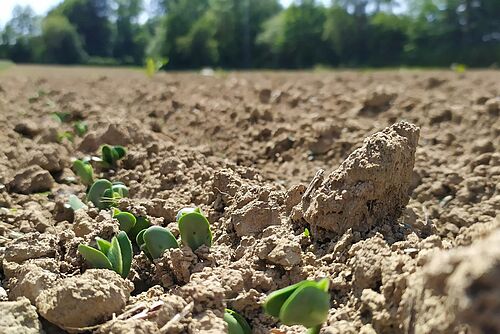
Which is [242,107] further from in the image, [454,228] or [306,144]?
[454,228]

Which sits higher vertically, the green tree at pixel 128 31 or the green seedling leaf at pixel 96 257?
the green tree at pixel 128 31

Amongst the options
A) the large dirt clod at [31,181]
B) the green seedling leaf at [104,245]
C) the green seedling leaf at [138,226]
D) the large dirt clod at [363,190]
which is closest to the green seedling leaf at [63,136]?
the large dirt clod at [31,181]

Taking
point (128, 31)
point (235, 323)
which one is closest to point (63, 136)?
point (235, 323)

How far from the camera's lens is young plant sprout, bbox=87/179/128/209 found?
2.29 m

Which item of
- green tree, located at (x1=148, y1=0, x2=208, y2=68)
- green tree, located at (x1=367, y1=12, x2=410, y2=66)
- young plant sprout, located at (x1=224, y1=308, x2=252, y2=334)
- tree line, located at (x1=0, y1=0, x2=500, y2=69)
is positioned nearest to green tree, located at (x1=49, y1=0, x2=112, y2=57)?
tree line, located at (x1=0, y1=0, x2=500, y2=69)

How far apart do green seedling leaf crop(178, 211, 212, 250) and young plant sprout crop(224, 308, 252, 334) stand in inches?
13.3

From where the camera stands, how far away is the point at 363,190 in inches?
70.7

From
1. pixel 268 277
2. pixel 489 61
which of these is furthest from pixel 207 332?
pixel 489 61

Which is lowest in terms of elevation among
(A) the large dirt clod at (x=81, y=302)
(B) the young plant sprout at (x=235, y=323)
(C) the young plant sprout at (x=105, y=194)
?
(B) the young plant sprout at (x=235, y=323)

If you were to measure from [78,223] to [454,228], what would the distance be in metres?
1.49

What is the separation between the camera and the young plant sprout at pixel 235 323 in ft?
4.79

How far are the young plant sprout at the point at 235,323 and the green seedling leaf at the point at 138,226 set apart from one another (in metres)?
0.62

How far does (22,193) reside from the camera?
270 cm

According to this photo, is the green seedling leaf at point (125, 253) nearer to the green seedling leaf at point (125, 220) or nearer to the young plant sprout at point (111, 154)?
the green seedling leaf at point (125, 220)
